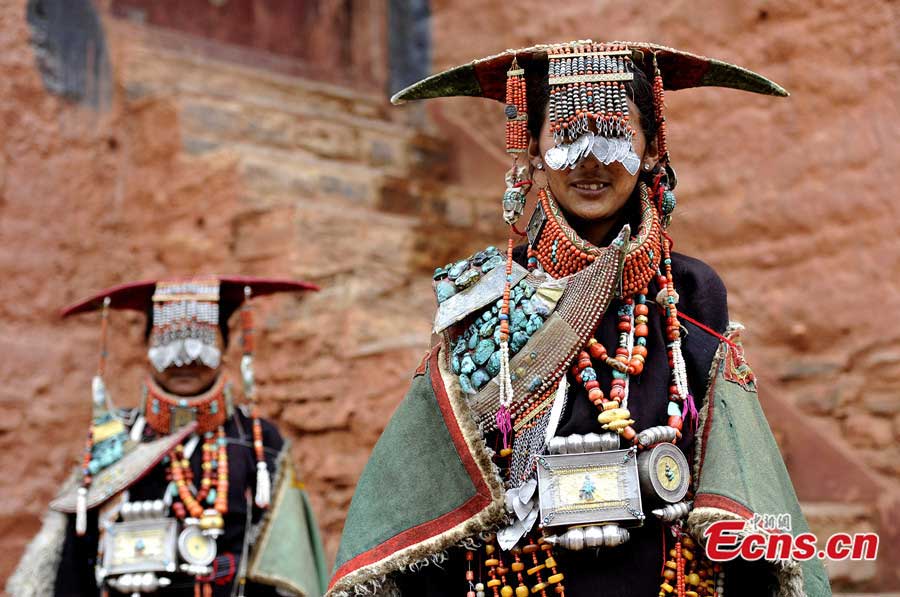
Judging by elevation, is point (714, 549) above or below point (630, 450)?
below

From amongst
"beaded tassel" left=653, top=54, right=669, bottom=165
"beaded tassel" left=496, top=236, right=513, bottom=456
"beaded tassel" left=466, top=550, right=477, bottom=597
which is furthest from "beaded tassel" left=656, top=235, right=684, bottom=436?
"beaded tassel" left=466, top=550, right=477, bottom=597

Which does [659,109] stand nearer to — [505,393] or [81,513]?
[505,393]

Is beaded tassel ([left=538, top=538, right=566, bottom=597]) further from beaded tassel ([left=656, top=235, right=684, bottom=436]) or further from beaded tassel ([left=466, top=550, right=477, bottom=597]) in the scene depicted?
beaded tassel ([left=656, top=235, right=684, bottom=436])

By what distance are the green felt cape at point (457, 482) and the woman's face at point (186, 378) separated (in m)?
2.24

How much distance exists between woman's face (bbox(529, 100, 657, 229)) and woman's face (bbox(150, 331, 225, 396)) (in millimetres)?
2512

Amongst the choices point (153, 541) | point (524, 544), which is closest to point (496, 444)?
point (524, 544)

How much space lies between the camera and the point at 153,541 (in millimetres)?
4469

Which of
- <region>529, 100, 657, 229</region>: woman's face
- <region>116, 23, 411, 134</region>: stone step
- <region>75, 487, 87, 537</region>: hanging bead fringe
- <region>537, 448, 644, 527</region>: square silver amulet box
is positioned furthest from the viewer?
<region>116, 23, 411, 134</region>: stone step

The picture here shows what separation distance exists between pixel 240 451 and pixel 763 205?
314 cm

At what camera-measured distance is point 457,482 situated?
8.29 ft

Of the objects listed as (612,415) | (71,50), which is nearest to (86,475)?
(612,415)

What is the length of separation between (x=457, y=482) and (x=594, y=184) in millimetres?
713

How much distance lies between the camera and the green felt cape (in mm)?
2426

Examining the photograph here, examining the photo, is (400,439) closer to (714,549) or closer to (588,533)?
(588,533)
